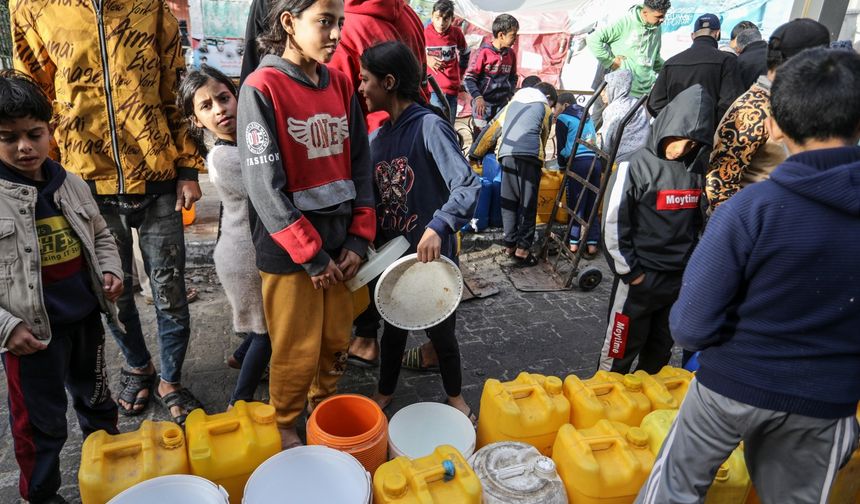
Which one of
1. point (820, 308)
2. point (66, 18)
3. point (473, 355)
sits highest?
point (66, 18)

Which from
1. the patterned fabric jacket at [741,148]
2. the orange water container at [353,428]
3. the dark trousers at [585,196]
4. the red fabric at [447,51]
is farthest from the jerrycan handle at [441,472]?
the red fabric at [447,51]

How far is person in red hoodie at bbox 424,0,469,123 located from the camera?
6848 millimetres

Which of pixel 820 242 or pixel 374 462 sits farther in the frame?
pixel 374 462

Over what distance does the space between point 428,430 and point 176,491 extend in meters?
1.15

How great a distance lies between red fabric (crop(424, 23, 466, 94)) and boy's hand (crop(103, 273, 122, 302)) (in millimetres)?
5369

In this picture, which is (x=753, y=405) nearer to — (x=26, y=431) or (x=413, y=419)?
(x=413, y=419)

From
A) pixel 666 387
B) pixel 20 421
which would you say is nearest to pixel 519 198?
pixel 666 387

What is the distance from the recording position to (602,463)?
2064mm

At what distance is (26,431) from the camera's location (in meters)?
2.15

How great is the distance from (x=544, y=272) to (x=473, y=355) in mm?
1911

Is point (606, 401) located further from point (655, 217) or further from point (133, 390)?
point (133, 390)

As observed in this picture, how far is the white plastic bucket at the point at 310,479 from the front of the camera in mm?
1844

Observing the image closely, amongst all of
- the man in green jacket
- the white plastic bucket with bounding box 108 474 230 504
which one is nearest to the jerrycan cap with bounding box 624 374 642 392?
the white plastic bucket with bounding box 108 474 230 504

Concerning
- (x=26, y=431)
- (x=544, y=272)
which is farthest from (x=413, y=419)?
(x=544, y=272)
